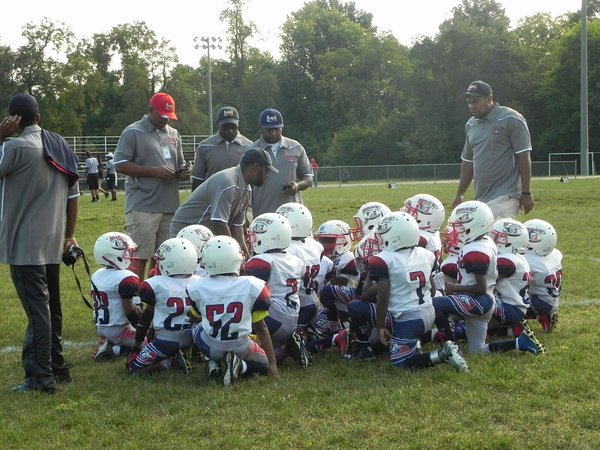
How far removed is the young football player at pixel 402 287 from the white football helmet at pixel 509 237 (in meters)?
1.07

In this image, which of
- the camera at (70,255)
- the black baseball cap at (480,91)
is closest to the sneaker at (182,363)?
the camera at (70,255)

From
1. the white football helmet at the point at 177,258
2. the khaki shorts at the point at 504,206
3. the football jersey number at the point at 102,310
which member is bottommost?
the football jersey number at the point at 102,310

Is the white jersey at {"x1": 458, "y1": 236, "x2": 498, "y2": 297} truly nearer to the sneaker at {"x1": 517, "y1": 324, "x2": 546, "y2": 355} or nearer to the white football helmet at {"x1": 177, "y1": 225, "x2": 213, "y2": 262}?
the sneaker at {"x1": 517, "y1": 324, "x2": 546, "y2": 355}

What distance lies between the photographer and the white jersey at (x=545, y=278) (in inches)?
298

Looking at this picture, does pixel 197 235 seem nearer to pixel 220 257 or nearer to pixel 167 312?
pixel 167 312

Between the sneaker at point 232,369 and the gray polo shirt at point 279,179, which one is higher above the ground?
the gray polo shirt at point 279,179

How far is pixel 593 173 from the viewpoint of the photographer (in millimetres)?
47750

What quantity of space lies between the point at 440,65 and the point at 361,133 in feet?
26.9

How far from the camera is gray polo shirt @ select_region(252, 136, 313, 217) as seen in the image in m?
8.70

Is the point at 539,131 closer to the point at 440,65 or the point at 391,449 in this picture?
the point at 440,65

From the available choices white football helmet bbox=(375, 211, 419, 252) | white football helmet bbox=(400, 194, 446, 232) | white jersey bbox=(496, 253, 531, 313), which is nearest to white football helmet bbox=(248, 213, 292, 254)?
white football helmet bbox=(375, 211, 419, 252)

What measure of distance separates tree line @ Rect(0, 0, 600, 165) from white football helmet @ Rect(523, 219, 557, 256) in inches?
1914

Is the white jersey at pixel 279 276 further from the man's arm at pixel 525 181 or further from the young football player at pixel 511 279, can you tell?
the man's arm at pixel 525 181

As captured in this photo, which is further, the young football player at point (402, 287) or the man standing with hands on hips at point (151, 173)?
the man standing with hands on hips at point (151, 173)
